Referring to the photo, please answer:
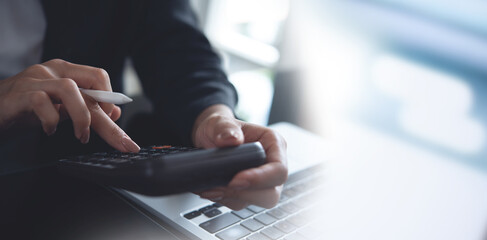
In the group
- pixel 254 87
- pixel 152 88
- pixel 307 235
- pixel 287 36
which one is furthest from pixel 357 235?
pixel 254 87

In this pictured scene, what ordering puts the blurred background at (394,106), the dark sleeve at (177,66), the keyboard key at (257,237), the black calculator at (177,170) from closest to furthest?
the black calculator at (177,170)
the keyboard key at (257,237)
the blurred background at (394,106)
the dark sleeve at (177,66)

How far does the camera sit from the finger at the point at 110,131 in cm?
42

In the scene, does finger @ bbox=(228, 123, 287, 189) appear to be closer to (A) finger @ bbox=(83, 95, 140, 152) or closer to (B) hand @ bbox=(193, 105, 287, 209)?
Answer: (B) hand @ bbox=(193, 105, 287, 209)

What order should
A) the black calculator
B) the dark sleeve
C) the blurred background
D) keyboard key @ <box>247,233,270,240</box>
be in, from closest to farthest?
the black calculator
keyboard key @ <box>247,233,270,240</box>
the blurred background
the dark sleeve

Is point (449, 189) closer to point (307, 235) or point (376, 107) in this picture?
A: point (376, 107)

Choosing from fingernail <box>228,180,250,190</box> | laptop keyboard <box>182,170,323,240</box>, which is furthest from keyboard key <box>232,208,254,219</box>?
fingernail <box>228,180,250,190</box>

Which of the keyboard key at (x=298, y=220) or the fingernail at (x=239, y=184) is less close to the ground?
the fingernail at (x=239, y=184)

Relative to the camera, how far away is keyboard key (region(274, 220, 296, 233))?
414 millimetres

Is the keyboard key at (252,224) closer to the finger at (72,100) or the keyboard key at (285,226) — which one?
the keyboard key at (285,226)

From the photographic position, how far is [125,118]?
2.43 feet

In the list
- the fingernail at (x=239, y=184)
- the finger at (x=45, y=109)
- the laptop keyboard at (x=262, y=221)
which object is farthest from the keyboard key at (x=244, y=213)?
the finger at (x=45, y=109)

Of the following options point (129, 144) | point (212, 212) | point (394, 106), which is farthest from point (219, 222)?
point (394, 106)

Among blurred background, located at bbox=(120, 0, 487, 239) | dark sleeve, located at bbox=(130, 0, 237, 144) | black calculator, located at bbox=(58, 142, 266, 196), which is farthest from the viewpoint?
dark sleeve, located at bbox=(130, 0, 237, 144)

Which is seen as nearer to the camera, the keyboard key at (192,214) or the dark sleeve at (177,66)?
the keyboard key at (192,214)
